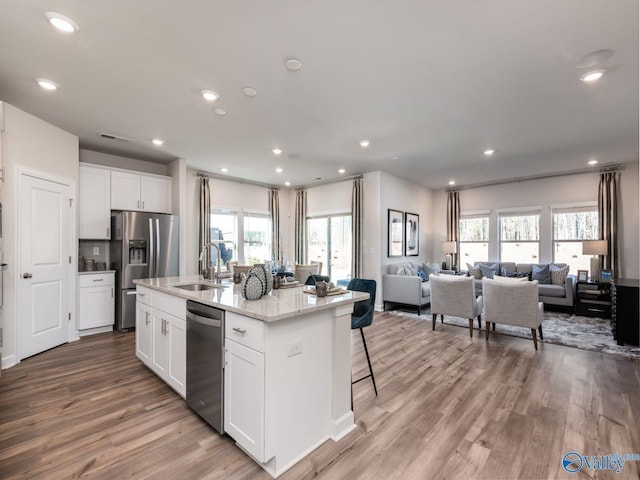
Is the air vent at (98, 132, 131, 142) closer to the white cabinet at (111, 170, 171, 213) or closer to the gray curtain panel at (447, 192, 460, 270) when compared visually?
the white cabinet at (111, 170, 171, 213)

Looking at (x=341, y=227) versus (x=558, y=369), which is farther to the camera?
(x=341, y=227)

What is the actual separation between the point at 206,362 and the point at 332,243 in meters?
5.40

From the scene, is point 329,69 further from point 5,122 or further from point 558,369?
point 558,369

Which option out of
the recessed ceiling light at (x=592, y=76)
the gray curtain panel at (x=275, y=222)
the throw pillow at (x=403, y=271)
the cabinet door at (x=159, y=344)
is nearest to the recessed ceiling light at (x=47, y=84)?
the cabinet door at (x=159, y=344)

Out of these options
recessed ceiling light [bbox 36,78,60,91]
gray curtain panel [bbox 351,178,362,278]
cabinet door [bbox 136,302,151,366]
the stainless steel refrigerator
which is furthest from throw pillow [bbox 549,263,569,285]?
recessed ceiling light [bbox 36,78,60,91]

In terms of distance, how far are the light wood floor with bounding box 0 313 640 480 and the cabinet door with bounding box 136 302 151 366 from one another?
177 millimetres

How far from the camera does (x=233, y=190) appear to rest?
6.88 metres

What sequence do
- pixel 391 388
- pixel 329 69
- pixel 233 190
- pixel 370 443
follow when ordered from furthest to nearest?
pixel 233 190
pixel 391 388
pixel 329 69
pixel 370 443

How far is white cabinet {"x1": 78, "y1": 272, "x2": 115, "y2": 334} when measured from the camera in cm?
440

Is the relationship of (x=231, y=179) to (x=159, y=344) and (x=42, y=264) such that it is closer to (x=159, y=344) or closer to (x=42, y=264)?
(x=42, y=264)

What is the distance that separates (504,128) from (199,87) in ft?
12.3

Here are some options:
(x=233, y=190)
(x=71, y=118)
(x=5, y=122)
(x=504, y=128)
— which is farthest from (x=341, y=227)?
(x=5, y=122)


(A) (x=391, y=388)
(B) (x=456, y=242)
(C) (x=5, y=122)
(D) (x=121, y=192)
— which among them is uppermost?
(C) (x=5, y=122)

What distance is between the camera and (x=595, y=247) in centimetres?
575
